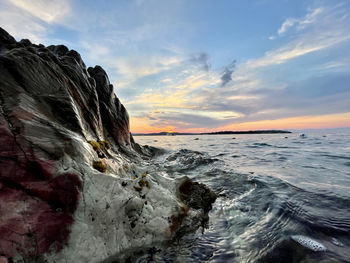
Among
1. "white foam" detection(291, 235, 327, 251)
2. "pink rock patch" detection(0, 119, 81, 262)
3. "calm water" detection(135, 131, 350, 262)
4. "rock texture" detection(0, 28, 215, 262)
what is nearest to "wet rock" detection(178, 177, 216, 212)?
"rock texture" detection(0, 28, 215, 262)

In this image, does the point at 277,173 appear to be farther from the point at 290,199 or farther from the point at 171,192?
the point at 171,192

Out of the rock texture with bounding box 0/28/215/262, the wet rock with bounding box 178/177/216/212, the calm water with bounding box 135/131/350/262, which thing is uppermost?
the rock texture with bounding box 0/28/215/262

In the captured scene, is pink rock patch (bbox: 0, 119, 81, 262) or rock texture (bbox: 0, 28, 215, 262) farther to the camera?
rock texture (bbox: 0, 28, 215, 262)

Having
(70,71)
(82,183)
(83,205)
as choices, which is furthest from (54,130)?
(70,71)

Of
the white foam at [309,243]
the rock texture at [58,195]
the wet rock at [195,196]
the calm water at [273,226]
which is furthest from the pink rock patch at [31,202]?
the white foam at [309,243]

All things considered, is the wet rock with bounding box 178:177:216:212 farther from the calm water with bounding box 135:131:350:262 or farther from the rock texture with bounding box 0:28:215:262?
the calm water with bounding box 135:131:350:262

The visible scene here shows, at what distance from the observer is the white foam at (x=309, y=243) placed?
161 inches

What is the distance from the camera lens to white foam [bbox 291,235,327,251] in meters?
4.09

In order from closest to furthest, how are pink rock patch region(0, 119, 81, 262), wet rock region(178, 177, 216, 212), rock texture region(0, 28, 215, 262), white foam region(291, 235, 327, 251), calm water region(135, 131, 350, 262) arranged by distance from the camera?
1. pink rock patch region(0, 119, 81, 262)
2. rock texture region(0, 28, 215, 262)
3. calm water region(135, 131, 350, 262)
4. white foam region(291, 235, 327, 251)
5. wet rock region(178, 177, 216, 212)

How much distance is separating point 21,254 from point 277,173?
1262 centimetres

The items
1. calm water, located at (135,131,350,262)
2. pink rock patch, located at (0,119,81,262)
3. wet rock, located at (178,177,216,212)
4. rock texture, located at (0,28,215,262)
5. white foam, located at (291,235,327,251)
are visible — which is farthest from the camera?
wet rock, located at (178,177,216,212)

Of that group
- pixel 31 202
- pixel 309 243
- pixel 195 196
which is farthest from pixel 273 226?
pixel 31 202

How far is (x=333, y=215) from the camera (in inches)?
227

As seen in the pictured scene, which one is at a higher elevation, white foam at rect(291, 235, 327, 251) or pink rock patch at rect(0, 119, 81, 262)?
pink rock patch at rect(0, 119, 81, 262)
